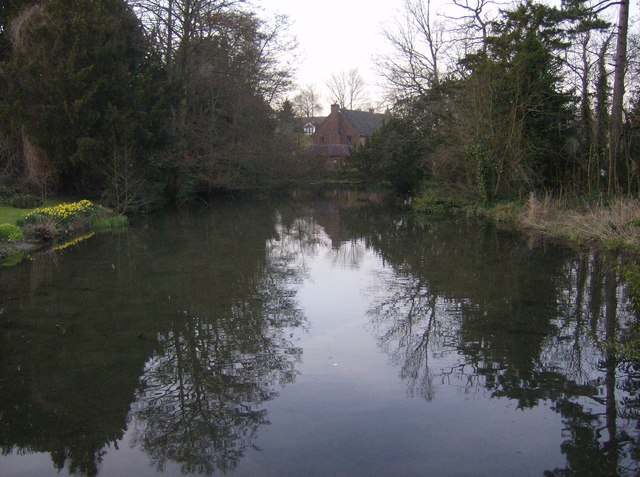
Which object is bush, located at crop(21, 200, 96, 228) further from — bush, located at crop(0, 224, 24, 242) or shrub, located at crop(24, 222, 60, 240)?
bush, located at crop(0, 224, 24, 242)

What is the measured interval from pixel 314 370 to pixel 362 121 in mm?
62273

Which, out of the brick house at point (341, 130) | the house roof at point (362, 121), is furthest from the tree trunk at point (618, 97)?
the house roof at point (362, 121)

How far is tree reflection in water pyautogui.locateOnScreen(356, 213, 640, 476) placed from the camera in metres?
5.01

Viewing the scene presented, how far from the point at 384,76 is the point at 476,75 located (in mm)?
10380

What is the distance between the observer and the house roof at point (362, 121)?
2554 inches

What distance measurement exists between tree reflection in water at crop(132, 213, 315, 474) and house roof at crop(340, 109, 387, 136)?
5707 centimetres

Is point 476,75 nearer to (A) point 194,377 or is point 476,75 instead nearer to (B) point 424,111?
(B) point 424,111

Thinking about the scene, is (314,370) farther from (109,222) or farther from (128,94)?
(128,94)

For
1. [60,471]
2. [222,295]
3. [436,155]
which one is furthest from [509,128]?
[60,471]

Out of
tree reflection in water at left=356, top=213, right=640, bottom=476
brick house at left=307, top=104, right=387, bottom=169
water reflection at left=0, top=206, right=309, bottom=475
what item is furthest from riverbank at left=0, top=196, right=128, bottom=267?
brick house at left=307, top=104, right=387, bottom=169

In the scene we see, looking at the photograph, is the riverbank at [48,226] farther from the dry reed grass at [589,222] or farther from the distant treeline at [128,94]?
the dry reed grass at [589,222]

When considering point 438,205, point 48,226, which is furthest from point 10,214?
point 438,205

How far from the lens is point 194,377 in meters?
6.11

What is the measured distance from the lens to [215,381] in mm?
5996
